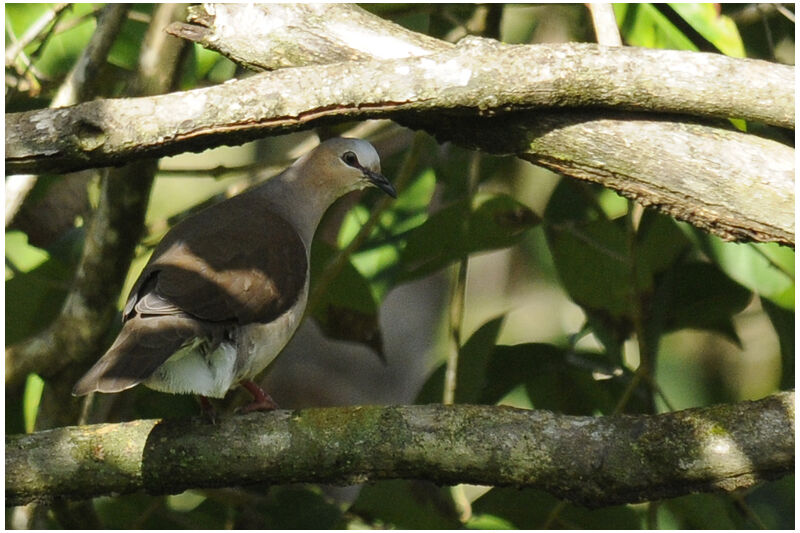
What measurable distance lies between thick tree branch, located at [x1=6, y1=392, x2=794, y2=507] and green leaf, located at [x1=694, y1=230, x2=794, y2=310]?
47.6 inches

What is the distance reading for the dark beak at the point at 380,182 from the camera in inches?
182

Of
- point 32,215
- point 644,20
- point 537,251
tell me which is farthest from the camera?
point 537,251

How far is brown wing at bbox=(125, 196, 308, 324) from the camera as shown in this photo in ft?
11.1

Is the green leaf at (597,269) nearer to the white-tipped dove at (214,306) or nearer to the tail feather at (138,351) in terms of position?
the white-tipped dove at (214,306)

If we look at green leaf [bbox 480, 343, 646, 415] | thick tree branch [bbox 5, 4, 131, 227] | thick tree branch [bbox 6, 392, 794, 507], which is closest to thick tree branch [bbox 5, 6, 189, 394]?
thick tree branch [bbox 5, 4, 131, 227]

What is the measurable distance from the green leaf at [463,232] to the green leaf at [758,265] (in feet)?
2.85

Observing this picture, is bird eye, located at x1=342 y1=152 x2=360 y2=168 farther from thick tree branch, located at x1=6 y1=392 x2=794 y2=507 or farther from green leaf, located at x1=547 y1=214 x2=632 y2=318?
thick tree branch, located at x1=6 y1=392 x2=794 y2=507

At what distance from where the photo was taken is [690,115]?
3.17m

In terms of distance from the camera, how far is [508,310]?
460 centimetres

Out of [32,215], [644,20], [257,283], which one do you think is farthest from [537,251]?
[32,215]

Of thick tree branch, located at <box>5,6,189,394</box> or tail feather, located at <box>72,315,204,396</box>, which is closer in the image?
tail feather, located at <box>72,315,204,396</box>

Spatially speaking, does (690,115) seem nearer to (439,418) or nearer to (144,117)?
(439,418)

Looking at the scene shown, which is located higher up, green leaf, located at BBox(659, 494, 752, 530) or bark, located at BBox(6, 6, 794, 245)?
bark, located at BBox(6, 6, 794, 245)

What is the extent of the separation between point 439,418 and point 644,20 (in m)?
2.00
